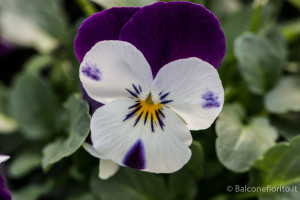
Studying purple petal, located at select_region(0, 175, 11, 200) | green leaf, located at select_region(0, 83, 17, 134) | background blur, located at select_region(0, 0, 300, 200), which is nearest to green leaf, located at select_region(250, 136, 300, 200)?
background blur, located at select_region(0, 0, 300, 200)

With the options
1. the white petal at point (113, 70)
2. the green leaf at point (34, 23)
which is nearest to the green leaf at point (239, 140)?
the white petal at point (113, 70)

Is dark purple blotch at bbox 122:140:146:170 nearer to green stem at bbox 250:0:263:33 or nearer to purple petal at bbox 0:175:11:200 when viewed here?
purple petal at bbox 0:175:11:200

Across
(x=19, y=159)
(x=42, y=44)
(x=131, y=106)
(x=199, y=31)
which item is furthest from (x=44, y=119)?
(x=199, y=31)

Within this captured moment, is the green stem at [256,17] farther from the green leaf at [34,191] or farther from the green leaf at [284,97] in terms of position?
the green leaf at [34,191]

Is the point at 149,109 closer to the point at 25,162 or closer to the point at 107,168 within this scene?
the point at 107,168

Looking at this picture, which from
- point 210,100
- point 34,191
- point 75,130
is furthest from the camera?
point 34,191

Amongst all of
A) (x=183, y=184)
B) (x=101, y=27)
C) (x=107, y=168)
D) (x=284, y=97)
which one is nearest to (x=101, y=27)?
(x=101, y=27)
